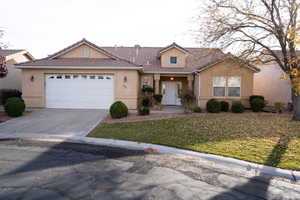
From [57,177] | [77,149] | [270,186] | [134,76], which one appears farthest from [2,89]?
[270,186]

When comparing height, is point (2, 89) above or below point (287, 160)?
above

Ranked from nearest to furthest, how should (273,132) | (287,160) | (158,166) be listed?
(158,166), (287,160), (273,132)

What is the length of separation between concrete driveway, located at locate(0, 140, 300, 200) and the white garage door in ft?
27.6

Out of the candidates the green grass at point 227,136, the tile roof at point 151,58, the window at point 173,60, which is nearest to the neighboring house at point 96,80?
the tile roof at point 151,58

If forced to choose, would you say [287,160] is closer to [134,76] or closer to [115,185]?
[115,185]

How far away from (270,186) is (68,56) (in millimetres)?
15505

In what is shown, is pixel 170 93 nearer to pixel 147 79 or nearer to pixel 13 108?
pixel 147 79

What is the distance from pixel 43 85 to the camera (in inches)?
540

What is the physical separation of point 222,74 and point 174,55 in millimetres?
4928

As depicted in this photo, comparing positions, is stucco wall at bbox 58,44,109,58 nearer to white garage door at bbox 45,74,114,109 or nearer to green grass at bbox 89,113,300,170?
white garage door at bbox 45,74,114,109

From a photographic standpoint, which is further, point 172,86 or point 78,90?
point 172,86

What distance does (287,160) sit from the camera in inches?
199

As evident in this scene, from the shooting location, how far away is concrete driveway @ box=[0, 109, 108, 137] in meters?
7.85

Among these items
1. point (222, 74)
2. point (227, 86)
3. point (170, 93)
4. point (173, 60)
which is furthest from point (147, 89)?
point (227, 86)
